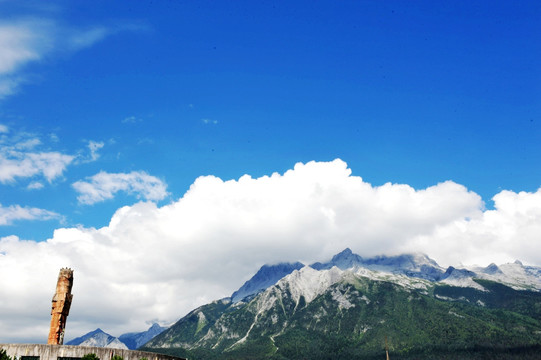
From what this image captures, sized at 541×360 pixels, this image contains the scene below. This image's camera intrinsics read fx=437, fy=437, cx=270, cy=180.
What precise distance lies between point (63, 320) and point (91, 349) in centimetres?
1562

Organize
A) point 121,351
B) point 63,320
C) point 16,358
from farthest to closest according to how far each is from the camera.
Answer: point 63,320 → point 121,351 → point 16,358

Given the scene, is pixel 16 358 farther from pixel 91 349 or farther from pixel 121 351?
pixel 121 351

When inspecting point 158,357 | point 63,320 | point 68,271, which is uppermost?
point 68,271

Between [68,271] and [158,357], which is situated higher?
[68,271]

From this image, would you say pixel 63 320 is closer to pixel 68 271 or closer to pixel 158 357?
pixel 68 271

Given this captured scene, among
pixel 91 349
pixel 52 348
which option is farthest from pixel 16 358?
pixel 91 349

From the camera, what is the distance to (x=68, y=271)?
250ft

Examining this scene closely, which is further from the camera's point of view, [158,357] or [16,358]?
[158,357]

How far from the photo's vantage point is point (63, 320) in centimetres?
7306

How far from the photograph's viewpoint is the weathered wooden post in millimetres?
71775

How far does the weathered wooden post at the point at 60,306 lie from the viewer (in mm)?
71775

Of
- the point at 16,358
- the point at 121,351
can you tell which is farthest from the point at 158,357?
the point at 16,358

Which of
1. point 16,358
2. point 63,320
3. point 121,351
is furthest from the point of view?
point 63,320

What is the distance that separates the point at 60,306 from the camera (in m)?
73.1
